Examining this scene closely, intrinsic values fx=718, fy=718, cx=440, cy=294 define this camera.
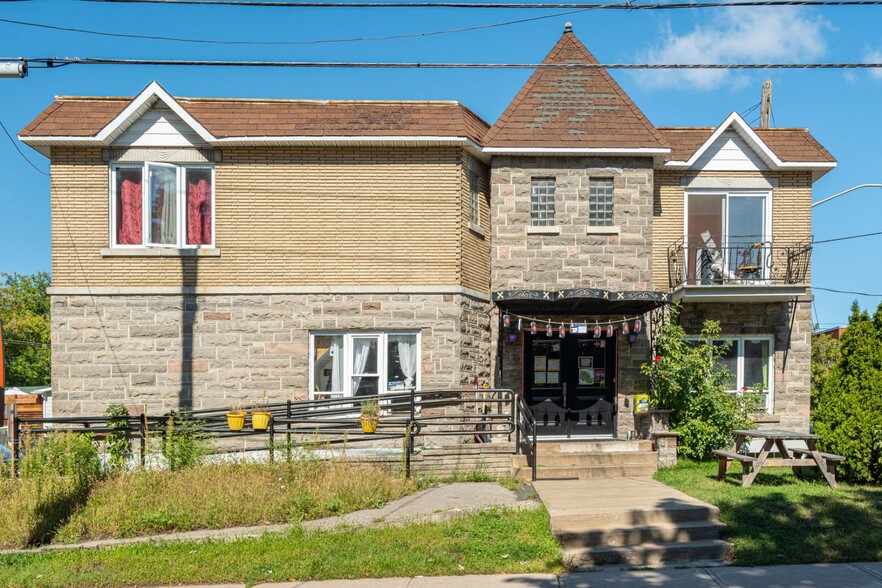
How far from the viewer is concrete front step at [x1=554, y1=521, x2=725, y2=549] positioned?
8.52 metres

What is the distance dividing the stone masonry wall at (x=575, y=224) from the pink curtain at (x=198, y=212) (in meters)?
5.83

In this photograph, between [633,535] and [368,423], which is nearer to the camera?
[633,535]

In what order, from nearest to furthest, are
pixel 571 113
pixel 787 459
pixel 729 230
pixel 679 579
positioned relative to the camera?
pixel 679 579 → pixel 787 459 → pixel 571 113 → pixel 729 230

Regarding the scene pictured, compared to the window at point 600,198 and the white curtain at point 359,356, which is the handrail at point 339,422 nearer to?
the white curtain at point 359,356

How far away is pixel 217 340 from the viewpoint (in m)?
14.2

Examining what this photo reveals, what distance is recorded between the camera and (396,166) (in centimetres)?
1451

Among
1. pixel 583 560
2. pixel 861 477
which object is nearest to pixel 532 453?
pixel 583 560

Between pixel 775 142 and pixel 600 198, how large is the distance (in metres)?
4.69

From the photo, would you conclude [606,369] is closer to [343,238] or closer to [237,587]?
[343,238]

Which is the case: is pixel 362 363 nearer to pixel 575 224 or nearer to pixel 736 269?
pixel 575 224

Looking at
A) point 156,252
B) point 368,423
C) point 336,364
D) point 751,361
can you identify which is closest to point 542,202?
point 336,364

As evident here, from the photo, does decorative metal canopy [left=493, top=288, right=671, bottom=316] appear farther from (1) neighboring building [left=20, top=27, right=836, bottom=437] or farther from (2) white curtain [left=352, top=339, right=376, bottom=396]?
(2) white curtain [left=352, top=339, right=376, bottom=396]

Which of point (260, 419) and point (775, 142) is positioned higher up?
point (775, 142)

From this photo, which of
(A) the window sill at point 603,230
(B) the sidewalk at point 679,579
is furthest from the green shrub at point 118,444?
(A) the window sill at point 603,230
